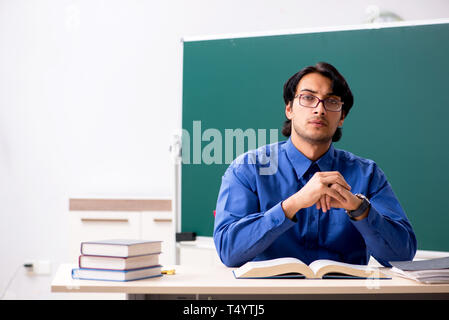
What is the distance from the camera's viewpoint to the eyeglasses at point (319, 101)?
1.97m

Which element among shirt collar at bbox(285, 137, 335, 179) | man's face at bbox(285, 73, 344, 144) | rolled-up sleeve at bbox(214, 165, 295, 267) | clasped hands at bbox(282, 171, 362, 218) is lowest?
rolled-up sleeve at bbox(214, 165, 295, 267)

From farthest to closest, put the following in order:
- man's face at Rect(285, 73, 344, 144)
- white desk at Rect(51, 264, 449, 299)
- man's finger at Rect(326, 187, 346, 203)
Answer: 1. man's face at Rect(285, 73, 344, 144)
2. man's finger at Rect(326, 187, 346, 203)
3. white desk at Rect(51, 264, 449, 299)

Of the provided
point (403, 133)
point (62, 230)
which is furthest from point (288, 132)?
point (62, 230)

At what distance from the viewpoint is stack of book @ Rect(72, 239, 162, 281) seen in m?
1.35

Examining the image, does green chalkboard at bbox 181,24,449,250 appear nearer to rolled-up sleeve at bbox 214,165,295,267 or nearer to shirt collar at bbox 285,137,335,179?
shirt collar at bbox 285,137,335,179

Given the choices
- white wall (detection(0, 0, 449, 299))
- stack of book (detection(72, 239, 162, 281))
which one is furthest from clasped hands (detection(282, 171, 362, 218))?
white wall (detection(0, 0, 449, 299))

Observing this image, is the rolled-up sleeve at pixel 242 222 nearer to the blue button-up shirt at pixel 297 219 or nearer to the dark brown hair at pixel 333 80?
the blue button-up shirt at pixel 297 219

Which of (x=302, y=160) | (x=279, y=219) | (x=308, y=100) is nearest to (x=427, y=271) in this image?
(x=279, y=219)

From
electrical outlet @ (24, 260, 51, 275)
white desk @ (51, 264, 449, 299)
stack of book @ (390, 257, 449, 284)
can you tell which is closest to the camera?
white desk @ (51, 264, 449, 299)

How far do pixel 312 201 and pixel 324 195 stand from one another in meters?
0.05

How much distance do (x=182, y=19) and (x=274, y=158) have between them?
2300 millimetres

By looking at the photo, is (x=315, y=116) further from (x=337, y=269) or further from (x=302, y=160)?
(x=337, y=269)

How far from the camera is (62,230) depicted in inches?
158

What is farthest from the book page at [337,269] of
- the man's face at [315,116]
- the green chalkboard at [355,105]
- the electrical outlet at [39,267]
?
the electrical outlet at [39,267]
